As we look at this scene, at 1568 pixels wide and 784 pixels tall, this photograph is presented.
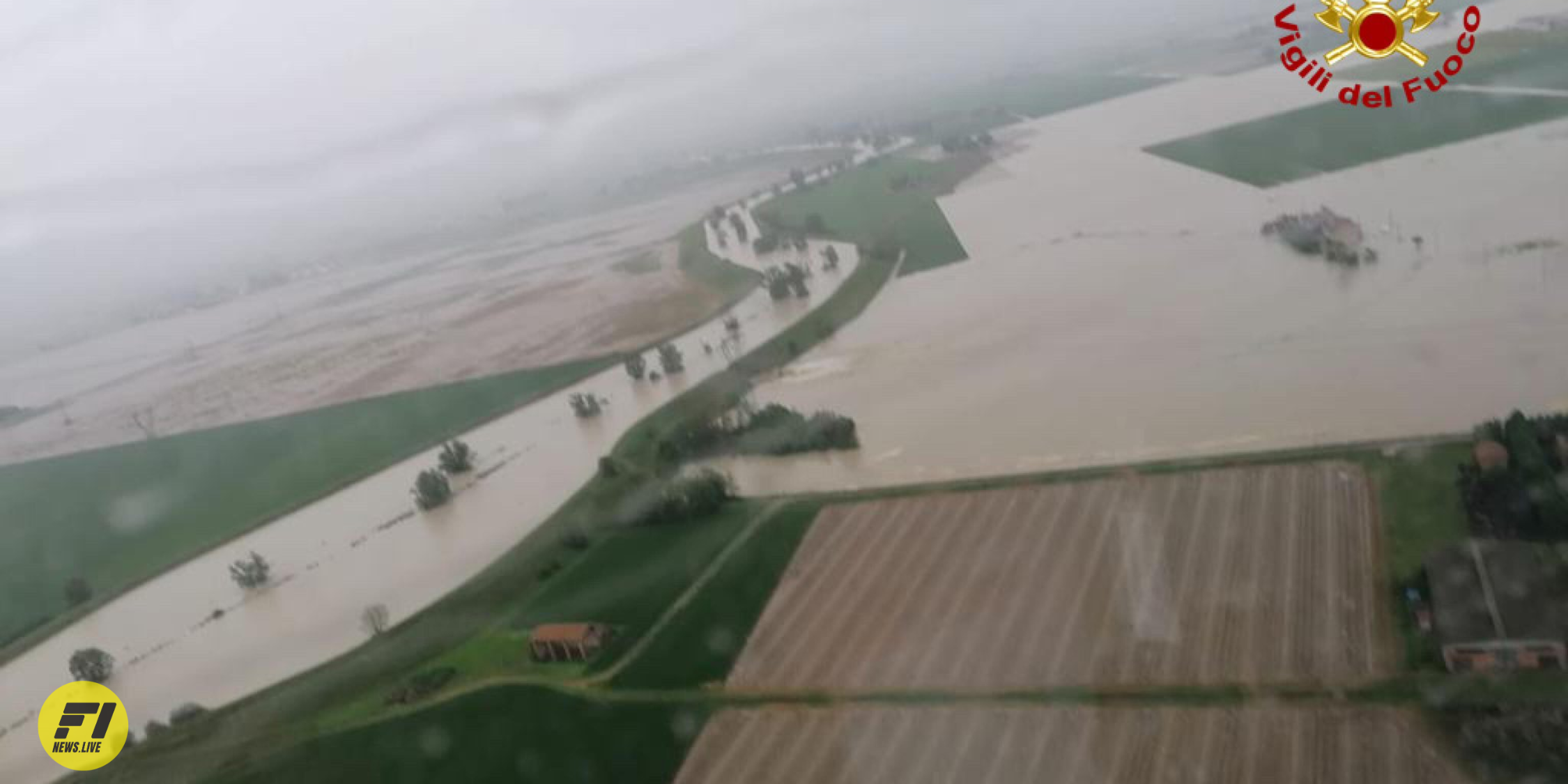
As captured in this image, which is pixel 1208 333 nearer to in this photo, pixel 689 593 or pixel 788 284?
pixel 689 593

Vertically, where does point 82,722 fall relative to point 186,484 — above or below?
above

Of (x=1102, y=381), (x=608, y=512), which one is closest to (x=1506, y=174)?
(x=1102, y=381)

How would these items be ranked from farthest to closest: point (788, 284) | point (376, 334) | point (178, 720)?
point (376, 334), point (788, 284), point (178, 720)

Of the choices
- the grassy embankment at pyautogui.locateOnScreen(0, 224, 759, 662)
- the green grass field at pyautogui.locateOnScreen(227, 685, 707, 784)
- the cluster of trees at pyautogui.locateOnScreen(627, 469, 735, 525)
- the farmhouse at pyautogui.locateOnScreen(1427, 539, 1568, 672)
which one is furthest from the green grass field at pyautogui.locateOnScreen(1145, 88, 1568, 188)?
the green grass field at pyautogui.locateOnScreen(227, 685, 707, 784)

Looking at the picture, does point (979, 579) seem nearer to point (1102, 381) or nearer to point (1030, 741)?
point (1030, 741)

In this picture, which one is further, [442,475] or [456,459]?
[456,459]

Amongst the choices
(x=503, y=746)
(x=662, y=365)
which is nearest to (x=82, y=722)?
(x=503, y=746)

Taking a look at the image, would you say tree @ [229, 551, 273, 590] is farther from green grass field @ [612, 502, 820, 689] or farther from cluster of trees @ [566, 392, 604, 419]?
green grass field @ [612, 502, 820, 689]

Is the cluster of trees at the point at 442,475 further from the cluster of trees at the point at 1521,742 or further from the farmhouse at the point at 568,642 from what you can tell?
the cluster of trees at the point at 1521,742
